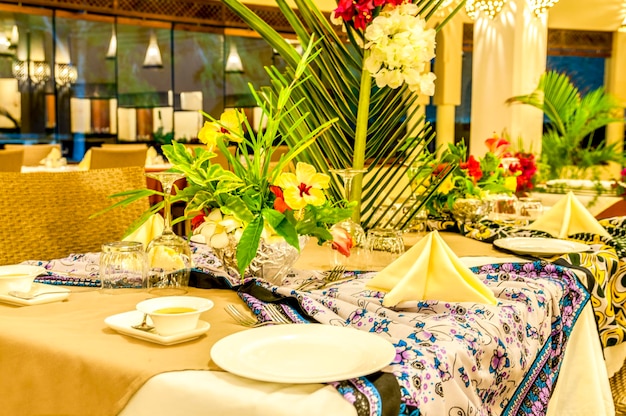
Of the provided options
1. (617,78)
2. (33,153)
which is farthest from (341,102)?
(617,78)

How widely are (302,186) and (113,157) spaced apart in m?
5.17

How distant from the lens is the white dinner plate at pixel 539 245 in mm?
1915

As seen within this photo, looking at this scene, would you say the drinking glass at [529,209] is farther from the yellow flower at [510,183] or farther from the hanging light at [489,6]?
the hanging light at [489,6]

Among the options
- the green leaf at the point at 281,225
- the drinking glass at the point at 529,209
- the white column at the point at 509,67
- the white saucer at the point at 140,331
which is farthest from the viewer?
the white column at the point at 509,67

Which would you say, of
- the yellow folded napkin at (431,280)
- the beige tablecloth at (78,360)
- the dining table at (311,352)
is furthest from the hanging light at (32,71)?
the yellow folded napkin at (431,280)

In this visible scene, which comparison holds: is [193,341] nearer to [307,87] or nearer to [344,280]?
[344,280]

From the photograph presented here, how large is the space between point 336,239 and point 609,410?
0.73m

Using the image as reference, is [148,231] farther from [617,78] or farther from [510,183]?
[617,78]

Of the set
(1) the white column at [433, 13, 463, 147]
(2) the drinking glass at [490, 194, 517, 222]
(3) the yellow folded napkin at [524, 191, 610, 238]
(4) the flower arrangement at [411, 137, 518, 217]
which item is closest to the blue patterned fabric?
(3) the yellow folded napkin at [524, 191, 610, 238]

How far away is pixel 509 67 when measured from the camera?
7516mm

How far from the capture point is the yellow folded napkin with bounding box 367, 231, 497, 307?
4.54 ft

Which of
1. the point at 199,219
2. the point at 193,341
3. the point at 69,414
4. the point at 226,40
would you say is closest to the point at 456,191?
the point at 199,219

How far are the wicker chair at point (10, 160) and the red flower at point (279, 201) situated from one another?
445cm

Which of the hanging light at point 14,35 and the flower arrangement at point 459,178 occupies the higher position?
the hanging light at point 14,35
